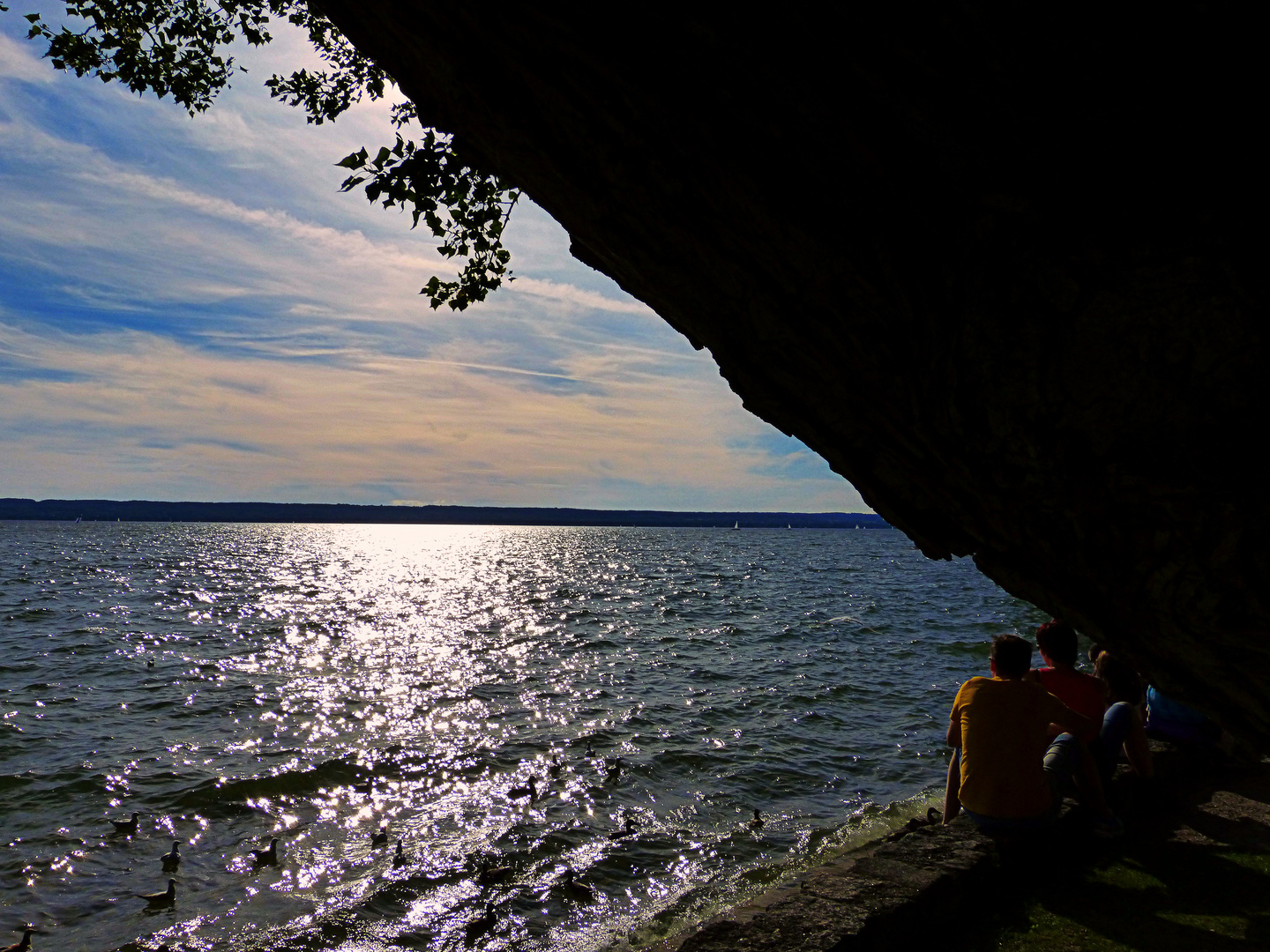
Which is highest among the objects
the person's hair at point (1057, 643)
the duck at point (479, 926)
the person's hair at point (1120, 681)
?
the person's hair at point (1057, 643)

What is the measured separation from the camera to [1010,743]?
5.91m

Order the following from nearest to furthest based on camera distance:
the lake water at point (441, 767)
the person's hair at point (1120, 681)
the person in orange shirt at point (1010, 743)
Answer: the person in orange shirt at point (1010, 743), the person's hair at point (1120, 681), the lake water at point (441, 767)

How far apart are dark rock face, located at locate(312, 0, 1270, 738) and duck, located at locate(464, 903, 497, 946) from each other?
21.7 feet

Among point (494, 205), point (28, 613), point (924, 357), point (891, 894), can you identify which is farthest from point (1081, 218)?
point (28, 613)

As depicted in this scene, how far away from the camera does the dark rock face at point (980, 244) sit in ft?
6.98

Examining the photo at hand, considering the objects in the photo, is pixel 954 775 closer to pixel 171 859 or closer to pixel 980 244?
pixel 980 244

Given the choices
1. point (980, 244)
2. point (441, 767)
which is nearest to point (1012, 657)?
point (980, 244)

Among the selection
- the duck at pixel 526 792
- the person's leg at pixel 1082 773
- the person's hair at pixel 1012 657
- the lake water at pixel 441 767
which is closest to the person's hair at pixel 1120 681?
the person's leg at pixel 1082 773

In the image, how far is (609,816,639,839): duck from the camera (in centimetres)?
975

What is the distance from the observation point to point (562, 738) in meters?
14.0

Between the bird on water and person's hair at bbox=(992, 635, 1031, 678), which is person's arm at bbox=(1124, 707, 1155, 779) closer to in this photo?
person's hair at bbox=(992, 635, 1031, 678)

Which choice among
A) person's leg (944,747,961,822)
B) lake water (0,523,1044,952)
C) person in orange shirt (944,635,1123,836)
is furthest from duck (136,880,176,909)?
person in orange shirt (944,635,1123,836)

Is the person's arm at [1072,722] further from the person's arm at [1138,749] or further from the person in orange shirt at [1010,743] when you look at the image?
the person's arm at [1138,749]

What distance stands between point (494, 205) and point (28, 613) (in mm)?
34574
